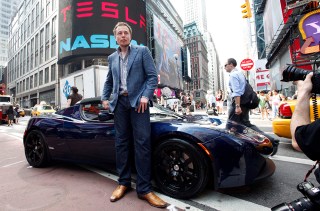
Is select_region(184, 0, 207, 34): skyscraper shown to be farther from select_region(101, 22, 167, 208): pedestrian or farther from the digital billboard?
select_region(101, 22, 167, 208): pedestrian

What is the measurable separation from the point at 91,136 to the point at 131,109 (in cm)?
82

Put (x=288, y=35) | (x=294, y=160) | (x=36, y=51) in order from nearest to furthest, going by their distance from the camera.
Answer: (x=294, y=160)
(x=288, y=35)
(x=36, y=51)

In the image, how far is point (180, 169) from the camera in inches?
87.0

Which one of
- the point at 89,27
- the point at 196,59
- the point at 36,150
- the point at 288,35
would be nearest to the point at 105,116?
the point at 36,150

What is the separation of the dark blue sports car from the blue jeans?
0.15 metres

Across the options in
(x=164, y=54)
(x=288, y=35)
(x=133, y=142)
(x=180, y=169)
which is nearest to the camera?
(x=180, y=169)

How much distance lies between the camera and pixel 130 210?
2021mm

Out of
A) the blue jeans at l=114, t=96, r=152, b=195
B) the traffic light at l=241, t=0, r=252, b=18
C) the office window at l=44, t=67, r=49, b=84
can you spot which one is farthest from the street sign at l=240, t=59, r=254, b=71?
the office window at l=44, t=67, r=49, b=84

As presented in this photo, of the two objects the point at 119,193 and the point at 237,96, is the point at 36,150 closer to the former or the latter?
the point at 119,193

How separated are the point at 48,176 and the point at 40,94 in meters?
41.3

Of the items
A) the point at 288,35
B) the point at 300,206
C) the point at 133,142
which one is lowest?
the point at 300,206

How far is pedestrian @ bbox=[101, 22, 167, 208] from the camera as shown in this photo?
2.25m

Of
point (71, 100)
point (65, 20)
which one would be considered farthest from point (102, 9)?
point (71, 100)

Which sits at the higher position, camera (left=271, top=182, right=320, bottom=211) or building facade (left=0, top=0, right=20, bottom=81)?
building facade (left=0, top=0, right=20, bottom=81)
